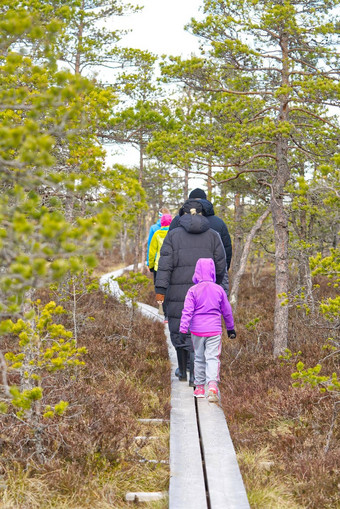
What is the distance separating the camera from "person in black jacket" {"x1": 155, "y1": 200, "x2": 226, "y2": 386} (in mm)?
6098

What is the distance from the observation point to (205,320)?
5.71 m

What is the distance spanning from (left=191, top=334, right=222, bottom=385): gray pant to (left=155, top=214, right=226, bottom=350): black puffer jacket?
322 millimetres

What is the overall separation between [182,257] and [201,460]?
263 cm

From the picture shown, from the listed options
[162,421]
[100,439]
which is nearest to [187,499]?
[100,439]

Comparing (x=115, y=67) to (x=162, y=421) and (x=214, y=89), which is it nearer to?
(x=214, y=89)

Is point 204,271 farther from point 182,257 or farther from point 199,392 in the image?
point 199,392

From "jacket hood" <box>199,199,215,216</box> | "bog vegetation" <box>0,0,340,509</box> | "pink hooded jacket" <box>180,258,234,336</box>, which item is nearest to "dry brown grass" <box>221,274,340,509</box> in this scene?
"bog vegetation" <box>0,0,340,509</box>

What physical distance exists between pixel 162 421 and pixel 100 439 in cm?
101

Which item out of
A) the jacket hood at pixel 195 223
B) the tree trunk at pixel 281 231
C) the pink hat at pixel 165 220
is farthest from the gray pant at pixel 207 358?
the pink hat at pixel 165 220

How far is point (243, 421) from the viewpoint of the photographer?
5.39m

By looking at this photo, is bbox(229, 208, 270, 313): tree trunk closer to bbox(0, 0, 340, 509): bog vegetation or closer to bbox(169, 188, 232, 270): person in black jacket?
bbox(0, 0, 340, 509): bog vegetation

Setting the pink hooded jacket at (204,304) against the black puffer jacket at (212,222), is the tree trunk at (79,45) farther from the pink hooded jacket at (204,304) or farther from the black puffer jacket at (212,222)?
the pink hooded jacket at (204,304)

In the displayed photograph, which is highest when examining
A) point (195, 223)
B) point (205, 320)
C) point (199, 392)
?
point (195, 223)

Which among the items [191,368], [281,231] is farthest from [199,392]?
[281,231]
